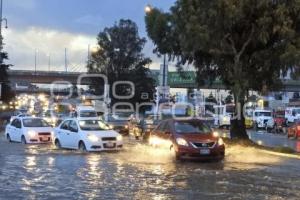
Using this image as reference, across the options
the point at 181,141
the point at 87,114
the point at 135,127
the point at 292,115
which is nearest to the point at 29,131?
the point at 135,127

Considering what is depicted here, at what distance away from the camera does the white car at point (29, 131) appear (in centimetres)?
3175

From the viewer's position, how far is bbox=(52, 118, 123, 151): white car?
2511 cm

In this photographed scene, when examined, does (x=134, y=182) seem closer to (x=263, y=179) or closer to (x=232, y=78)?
(x=263, y=179)

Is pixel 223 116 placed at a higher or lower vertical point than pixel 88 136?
higher

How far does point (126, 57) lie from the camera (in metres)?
67.1

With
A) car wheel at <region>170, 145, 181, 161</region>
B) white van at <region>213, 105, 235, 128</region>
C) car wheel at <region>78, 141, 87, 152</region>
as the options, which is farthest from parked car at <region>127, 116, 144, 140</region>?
white van at <region>213, 105, 235, 128</region>

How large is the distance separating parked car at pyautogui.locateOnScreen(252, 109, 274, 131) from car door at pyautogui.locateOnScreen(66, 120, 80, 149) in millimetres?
36238

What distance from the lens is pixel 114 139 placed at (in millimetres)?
25641

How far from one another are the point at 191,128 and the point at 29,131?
1199cm

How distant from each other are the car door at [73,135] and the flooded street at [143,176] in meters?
1.74

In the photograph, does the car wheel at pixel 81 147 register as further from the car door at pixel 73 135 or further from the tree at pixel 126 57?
the tree at pixel 126 57

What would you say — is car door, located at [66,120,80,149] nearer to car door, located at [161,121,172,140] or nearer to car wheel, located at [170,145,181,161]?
car door, located at [161,121,172,140]

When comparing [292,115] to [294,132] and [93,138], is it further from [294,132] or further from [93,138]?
[93,138]

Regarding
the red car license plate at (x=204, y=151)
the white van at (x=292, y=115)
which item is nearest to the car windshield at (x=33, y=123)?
the red car license plate at (x=204, y=151)
